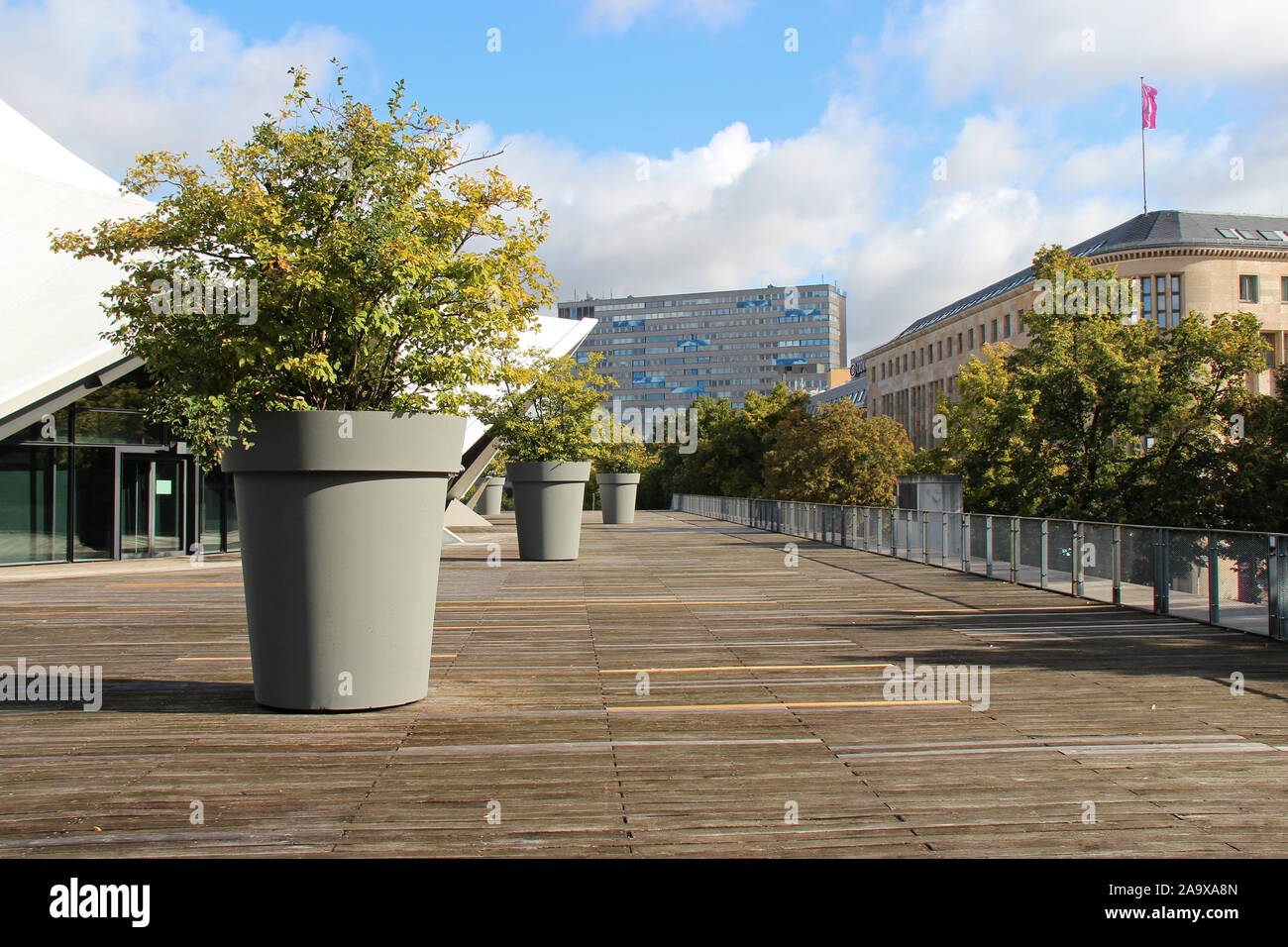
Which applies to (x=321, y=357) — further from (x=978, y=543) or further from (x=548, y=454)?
(x=548, y=454)

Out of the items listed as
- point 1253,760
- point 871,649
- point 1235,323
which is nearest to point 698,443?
point 1235,323

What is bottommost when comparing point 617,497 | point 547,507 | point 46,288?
point 617,497

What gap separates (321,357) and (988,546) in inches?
532

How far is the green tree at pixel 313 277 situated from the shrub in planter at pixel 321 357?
14 mm

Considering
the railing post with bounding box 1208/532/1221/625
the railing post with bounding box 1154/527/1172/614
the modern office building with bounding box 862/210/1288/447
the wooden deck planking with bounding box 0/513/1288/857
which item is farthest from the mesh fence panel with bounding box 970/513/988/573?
the modern office building with bounding box 862/210/1288/447

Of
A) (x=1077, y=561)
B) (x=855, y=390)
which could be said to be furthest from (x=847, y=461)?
(x=855, y=390)

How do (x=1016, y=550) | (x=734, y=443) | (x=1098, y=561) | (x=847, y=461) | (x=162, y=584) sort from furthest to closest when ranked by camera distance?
1. (x=734, y=443)
2. (x=847, y=461)
3. (x=162, y=584)
4. (x=1016, y=550)
5. (x=1098, y=561)

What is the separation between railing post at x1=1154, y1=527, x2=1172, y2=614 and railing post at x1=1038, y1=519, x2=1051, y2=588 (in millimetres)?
2412

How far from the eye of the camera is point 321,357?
21.3ft

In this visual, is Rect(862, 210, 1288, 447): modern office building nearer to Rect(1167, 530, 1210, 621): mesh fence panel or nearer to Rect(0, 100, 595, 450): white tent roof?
Rect(1167, 530, 1210, 621): mesh fence panel

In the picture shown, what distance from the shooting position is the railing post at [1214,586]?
11391 mm

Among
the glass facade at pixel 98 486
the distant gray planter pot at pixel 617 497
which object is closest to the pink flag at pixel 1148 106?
the distant gray planter pot at pixel 617 497
